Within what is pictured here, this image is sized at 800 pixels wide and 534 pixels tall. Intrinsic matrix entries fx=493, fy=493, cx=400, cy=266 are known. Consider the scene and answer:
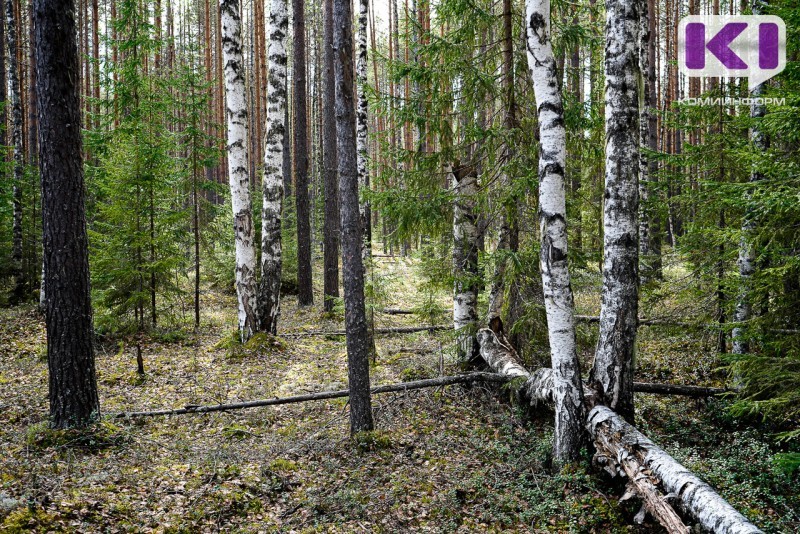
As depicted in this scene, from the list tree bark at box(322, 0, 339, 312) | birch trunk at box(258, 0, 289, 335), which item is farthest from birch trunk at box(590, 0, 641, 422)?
tree bark at box(322, 0, 339, 312)

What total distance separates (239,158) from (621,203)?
8.23m

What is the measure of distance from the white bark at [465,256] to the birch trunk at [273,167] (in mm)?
4585

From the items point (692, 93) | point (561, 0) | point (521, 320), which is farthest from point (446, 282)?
point (692, 93)

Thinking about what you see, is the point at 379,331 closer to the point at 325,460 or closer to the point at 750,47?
the point at 325,460

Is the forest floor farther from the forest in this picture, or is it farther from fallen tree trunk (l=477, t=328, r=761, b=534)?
fallen tree trunk (l=477, t=328, r=761, b=534)

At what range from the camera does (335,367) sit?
10.3 m

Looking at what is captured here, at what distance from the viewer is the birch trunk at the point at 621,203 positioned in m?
5.60

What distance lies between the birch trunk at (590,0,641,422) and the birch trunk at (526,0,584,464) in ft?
1.48

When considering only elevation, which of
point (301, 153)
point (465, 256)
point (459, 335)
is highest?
point (301, 153)

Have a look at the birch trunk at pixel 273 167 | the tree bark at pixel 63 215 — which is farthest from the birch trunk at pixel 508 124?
the tree bark at pixel 63 215

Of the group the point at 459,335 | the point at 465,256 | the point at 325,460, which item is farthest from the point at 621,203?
the point at 325,460

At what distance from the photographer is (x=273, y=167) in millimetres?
11562

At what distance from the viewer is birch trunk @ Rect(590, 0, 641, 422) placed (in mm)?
5602

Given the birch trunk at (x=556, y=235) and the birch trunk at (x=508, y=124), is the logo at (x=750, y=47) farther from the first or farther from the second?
the birch trunk at (x=508, y=124)
